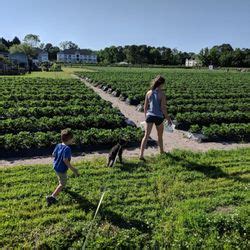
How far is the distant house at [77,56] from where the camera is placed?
545 feet

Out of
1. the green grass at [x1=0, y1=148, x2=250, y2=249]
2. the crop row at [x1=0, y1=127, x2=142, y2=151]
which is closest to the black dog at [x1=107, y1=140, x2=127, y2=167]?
the green grass at [x1=0, y1=148, x2=250, y2=249]

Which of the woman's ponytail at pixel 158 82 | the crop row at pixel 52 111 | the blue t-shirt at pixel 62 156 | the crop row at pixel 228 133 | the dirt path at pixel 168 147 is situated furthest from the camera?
the crop row at pixel 52 111

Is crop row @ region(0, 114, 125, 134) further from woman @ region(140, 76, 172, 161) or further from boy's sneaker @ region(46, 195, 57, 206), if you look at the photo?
boy's sneaker @ region(46, 195, 57, 206)

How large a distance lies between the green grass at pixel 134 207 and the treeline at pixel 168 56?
115305mm

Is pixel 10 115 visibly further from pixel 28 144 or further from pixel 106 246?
pixel 106 246

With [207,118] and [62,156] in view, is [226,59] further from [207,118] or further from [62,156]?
[62,156]

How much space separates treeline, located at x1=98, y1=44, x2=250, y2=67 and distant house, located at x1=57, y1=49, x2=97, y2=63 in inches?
1111

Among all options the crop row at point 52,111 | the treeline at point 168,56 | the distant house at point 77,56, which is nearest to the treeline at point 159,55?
the treeline at point 168,56

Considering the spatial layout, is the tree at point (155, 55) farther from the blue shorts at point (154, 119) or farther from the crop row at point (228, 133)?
the blue shorts at point (154, 119)

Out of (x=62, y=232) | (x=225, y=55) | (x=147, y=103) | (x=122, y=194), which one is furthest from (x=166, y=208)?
(x=225, y=55)

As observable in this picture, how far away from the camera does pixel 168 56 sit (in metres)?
127

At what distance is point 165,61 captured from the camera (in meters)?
127

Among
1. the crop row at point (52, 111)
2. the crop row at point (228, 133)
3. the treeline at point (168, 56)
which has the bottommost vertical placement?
the crop row at point (228, 133)

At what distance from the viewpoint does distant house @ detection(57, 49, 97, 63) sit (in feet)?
545
